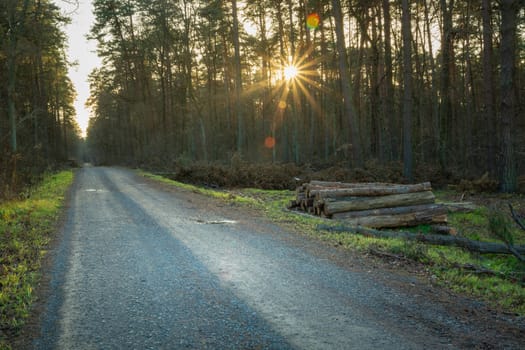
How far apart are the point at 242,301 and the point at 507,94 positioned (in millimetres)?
14881

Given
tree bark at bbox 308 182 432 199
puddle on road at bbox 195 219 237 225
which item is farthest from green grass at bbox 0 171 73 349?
tree bark at bbox 308 182 432 199

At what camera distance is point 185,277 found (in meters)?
5.73

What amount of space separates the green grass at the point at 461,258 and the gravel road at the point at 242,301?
439mm

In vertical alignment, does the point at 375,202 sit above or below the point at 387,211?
above

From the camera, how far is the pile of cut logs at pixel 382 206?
10891 mm

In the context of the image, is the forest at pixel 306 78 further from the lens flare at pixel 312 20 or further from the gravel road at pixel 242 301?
the gravel road at pixel 242 301

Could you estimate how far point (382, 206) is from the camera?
11.3 metres

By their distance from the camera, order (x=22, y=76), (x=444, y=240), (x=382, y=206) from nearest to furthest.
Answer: (x=444, y=240), (x=382, y=206), (x=22, y=76)

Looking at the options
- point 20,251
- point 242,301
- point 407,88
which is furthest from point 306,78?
point 242,301

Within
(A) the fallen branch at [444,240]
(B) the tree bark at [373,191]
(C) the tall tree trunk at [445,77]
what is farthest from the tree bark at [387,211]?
(C) the tall tree trunk at [445,77]

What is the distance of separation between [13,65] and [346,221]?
1849cm

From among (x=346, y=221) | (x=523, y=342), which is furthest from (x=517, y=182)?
(x=523, y=342)

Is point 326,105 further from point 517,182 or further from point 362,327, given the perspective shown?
point 362,327

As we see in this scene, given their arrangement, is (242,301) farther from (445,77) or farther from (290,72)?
(290,72)
